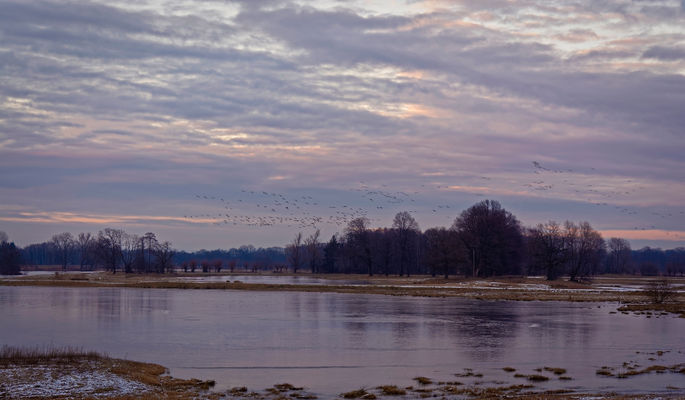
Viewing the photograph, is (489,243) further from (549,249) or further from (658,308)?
(658,308)

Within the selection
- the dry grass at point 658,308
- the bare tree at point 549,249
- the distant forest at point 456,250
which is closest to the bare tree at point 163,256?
the distant forest at point 456,250

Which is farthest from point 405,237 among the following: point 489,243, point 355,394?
point 355,394

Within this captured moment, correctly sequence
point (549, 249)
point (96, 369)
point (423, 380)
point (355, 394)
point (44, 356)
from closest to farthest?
point (355, 394), point (423, 380), point (96, 369), point (44, 356), point (549, 249)

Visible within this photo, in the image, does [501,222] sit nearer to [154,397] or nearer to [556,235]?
[556,235]

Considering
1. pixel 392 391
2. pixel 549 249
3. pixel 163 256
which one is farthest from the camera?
pixel 163 256

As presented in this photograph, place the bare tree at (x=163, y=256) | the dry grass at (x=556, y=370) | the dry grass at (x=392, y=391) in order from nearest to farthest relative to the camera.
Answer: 1. the dry grass at (x=392, y=391)
2. the dry grass at (x=556, y=370)
3. the bare tree at (x=163, y=256)

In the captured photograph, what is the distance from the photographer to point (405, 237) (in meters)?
165

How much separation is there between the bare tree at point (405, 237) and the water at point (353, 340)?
10682cm

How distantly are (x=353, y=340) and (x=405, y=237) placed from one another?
434ft

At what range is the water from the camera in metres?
24.2

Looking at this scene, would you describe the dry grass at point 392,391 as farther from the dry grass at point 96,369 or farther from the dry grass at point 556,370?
the dry grass at point 556,370

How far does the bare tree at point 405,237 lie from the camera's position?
164m

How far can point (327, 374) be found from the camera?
24.4 metres

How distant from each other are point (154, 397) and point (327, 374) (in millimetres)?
7476
